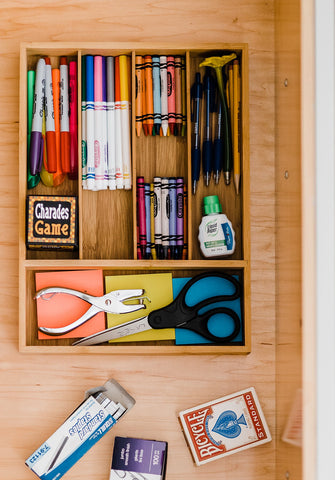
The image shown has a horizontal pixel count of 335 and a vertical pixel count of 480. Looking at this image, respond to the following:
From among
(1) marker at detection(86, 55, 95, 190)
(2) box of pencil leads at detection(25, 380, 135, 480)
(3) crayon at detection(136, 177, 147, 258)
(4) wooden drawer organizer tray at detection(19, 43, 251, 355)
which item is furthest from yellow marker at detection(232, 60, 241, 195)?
(2) box of pencil leads at detection(25, 380, 135, 480)

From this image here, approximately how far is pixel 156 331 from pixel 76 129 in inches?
19.9

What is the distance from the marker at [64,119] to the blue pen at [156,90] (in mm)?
204

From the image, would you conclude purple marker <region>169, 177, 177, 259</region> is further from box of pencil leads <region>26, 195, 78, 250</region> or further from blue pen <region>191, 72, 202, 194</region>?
box of pencil leads <region>26, 195, 78, 250</region>

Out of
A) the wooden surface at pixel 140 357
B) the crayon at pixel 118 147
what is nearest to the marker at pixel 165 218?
the crayon at pixel 118 147

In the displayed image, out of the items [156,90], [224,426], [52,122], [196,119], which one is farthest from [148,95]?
[224,426]

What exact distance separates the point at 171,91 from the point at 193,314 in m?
0.52

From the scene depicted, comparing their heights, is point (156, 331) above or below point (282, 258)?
→ below

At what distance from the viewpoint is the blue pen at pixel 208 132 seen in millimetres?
1351

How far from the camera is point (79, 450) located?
49.9 inches

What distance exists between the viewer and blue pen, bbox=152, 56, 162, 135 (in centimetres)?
136

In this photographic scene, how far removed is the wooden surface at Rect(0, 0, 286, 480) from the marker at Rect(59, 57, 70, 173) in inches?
4.5

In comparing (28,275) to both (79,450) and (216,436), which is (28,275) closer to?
(79,450)

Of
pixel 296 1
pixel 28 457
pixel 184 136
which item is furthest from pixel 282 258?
pixel 28 457

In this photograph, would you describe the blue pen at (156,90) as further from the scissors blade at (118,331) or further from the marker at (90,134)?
the scissors blade at (118,331)
